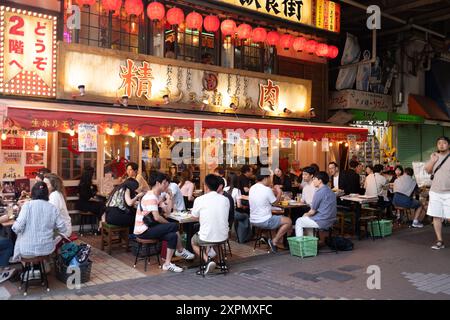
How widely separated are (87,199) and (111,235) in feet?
7.75

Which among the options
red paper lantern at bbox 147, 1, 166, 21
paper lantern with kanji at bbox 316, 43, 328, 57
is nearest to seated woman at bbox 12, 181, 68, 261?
red paper lantern at bbox 147, 1, 166, 21

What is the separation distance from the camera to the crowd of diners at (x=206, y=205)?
6375 millimetres

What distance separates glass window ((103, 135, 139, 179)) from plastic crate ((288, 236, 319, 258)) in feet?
18.2

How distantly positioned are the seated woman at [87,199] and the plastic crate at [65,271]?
3661 mm

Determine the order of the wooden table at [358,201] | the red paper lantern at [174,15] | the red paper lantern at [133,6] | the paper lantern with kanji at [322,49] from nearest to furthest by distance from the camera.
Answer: the wooden table at [358,201]
the red paper lantern at [133,6]
the red paper lantern at [174,15]
the paper lantern with kanji at [322,49]

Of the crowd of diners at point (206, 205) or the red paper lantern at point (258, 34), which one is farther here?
the red paper lantern at point (258, 34)

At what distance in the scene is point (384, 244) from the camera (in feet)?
33.3

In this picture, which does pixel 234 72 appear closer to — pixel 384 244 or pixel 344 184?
pixel 344 184

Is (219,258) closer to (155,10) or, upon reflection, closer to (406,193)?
(155,10)

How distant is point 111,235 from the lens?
28.9 feet

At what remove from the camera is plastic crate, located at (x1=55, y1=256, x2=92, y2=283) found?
681 centimetres

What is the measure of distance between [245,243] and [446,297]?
4.74 metres

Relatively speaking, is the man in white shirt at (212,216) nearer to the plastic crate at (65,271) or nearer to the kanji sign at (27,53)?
the plastic crate at (65,271)

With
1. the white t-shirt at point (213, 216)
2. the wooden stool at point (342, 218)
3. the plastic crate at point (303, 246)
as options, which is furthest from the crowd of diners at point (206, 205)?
the wooden stool at point (342, 218)
